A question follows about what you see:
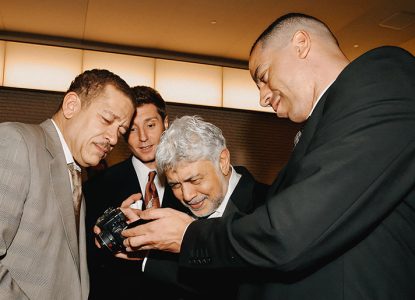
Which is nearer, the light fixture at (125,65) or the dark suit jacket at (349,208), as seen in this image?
the dark suit jacket at (349,208)

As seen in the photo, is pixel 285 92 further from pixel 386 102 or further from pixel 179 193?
pixel 179 193

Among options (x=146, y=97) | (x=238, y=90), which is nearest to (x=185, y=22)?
(x=238, y=90)

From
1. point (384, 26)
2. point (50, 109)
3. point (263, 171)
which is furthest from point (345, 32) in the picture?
point (50, 109)

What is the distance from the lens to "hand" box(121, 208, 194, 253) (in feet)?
3.84

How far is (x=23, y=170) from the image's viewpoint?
1.28 m

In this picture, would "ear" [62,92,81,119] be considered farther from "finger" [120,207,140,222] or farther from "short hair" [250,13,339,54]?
"short hair" [250,13,339,54]

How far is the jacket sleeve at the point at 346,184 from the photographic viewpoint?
809 mm

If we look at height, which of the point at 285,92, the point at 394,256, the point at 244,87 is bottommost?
the point at 394,256

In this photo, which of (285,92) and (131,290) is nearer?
(285,92)

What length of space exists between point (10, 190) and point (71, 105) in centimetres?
62

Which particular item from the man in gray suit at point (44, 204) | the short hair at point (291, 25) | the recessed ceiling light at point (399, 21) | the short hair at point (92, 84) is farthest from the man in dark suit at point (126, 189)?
the recessed ceiling light at point (399, 21)

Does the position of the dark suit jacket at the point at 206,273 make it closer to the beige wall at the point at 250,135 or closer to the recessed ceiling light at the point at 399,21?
the beige wall at the point at 250,135

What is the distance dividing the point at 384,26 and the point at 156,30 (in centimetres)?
259

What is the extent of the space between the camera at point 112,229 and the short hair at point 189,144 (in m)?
0.51
